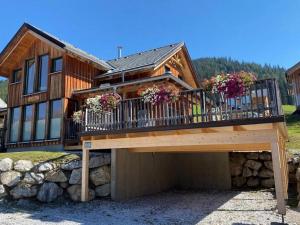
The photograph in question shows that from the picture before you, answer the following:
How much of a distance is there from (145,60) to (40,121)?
21.5 feet

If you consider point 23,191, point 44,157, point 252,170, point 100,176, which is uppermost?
point 44,157

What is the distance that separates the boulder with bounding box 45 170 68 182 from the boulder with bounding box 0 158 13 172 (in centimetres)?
136

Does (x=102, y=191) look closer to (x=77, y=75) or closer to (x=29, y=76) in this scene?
(x=77, y=75)

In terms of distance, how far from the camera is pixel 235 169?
1309cm

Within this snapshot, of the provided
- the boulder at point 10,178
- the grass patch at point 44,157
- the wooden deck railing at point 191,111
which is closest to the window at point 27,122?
the grass patch at point 44,157

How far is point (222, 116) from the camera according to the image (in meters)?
7.47

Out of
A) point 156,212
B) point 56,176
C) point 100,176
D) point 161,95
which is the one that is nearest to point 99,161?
point 100,176

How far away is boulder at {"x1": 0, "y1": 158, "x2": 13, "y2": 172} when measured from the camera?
9.83 meters

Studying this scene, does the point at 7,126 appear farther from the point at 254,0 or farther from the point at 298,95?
the point at 298,95

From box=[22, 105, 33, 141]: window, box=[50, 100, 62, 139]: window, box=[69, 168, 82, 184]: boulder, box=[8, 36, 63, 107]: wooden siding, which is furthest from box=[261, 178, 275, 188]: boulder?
box=[22, 105, 33, 141]: window

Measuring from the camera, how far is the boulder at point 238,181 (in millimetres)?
12914

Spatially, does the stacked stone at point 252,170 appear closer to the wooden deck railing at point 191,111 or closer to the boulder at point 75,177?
the wooden deck railing at point 191,111

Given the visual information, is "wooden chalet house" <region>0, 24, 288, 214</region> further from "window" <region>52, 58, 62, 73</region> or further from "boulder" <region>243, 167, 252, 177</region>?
"boulder" <region>243, 167, 252, 177</region>

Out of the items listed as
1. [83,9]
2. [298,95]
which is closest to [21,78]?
[83,9]
